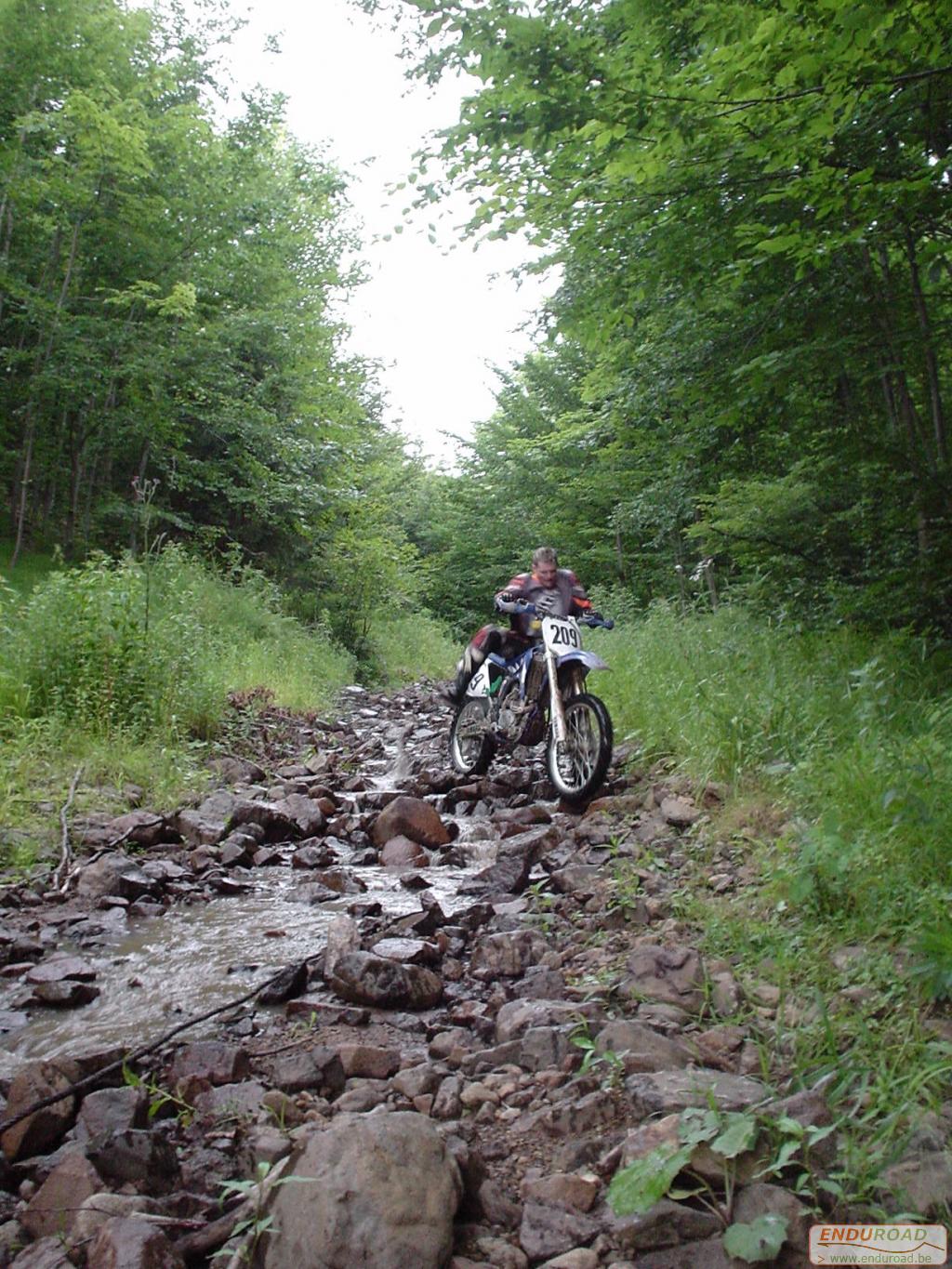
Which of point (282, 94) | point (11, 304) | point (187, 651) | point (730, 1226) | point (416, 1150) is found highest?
point (282, 94)

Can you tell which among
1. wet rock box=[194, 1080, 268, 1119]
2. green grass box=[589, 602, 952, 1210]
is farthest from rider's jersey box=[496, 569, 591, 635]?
wet rock box=[194, 1080, 268, 1119]

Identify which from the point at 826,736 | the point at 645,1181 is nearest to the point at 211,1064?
the point at 645,1181

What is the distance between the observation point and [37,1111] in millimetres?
2354

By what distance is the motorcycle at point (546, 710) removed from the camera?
19.6ft

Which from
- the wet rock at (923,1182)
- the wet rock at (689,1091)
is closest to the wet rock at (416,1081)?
the wet rock at (689,1091)

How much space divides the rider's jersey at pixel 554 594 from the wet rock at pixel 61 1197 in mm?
5228

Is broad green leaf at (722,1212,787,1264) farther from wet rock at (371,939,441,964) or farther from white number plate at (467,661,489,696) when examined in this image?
white number plate at (467,661,489,696)

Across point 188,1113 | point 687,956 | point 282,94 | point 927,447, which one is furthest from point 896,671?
point 282,94

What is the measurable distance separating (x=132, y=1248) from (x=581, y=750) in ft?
14.7

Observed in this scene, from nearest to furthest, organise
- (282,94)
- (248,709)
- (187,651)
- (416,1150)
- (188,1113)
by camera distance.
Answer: (416,1150) < (188,1113) < (187,651) < (248,709) < (282,94)

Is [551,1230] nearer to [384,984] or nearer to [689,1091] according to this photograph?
[689,1091]

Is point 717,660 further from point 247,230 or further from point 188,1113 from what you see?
point 247,230

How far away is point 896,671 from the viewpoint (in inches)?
219

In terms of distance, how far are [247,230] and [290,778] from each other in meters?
12.4
